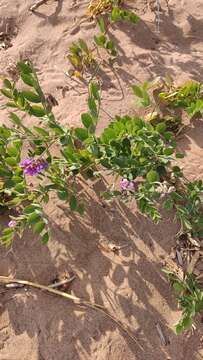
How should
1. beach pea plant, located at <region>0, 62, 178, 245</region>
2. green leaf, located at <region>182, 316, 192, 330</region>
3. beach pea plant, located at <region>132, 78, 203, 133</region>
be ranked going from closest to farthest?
green leaf, located at <region>182, 316, 192, 330</region>
beach pea plant, located at <region>0, 62, 178, 245</region>
beach pea plant, located at <region>132, 78, 203, 133</region>

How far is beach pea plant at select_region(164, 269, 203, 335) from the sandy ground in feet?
0.19

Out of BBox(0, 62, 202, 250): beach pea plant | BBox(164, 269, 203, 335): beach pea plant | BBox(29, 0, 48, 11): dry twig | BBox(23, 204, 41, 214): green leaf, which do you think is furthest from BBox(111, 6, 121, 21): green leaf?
BBox(164, 269, 203, 335): beach pea plant

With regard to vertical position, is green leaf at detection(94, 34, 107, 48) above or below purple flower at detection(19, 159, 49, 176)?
above

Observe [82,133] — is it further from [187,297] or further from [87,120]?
[187,297]

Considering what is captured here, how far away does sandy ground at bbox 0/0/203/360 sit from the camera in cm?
228

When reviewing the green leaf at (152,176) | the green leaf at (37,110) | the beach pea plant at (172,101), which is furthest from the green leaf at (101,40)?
the green leaf at (152,176)

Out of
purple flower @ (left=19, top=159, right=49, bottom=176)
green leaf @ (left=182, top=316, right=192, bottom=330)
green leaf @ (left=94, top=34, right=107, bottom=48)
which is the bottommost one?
green leaf @ (left=182, top=316, right=192, bottom=330)

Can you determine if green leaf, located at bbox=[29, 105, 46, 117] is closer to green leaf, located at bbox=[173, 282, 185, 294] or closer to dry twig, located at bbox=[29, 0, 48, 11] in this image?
green leaf, located at bbox=[173, 282, 185, 294]

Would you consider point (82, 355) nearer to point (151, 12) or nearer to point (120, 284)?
point (120, 284)

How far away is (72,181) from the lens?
2.66m

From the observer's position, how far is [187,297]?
2232 millimetres

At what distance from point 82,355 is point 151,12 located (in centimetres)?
221

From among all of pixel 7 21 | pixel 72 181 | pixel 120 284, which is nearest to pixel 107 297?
pixel 120 284

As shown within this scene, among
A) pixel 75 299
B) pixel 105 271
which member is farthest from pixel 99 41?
pixel 75 299
